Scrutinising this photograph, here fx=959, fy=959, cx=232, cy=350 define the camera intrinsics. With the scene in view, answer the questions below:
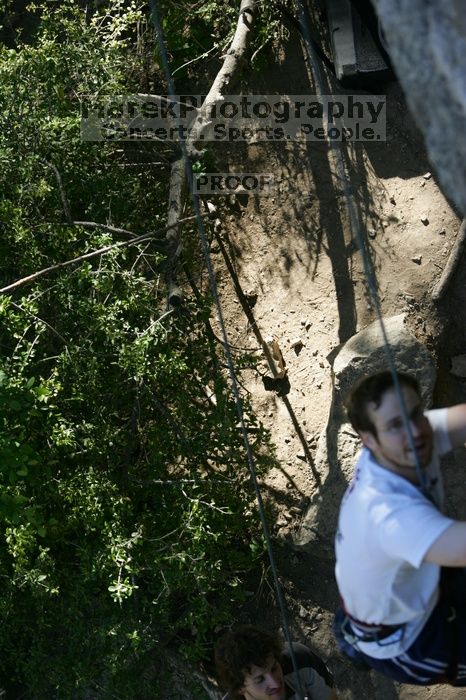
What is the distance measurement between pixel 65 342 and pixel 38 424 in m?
0.45

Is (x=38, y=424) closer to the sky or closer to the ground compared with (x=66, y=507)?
closer to the sky

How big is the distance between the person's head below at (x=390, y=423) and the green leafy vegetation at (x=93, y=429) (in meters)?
2.49

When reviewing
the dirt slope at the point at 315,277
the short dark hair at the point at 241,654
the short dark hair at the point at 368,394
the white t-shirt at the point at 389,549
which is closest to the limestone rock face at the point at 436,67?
the short dark hair at the point at 368,394

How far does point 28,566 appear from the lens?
4.88m

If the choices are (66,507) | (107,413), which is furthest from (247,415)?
(66,507)

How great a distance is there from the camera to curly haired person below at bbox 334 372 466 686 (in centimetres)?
207

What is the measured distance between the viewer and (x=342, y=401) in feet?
18.0

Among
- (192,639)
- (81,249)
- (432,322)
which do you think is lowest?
(192,639)

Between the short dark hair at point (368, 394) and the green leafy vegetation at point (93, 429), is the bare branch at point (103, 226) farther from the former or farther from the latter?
the short dark hair at point (368, 394)

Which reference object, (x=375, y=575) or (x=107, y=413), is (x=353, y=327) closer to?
(x=107, y=413)

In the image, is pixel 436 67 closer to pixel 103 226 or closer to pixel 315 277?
pixel 103 226

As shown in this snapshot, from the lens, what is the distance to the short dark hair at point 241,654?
3.48 metres

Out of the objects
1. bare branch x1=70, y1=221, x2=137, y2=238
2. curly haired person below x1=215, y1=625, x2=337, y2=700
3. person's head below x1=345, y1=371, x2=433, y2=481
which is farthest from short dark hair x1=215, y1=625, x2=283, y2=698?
bare branch x1=70, y1=221, x2=137, y2=238

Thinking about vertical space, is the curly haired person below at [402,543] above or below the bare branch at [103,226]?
below
